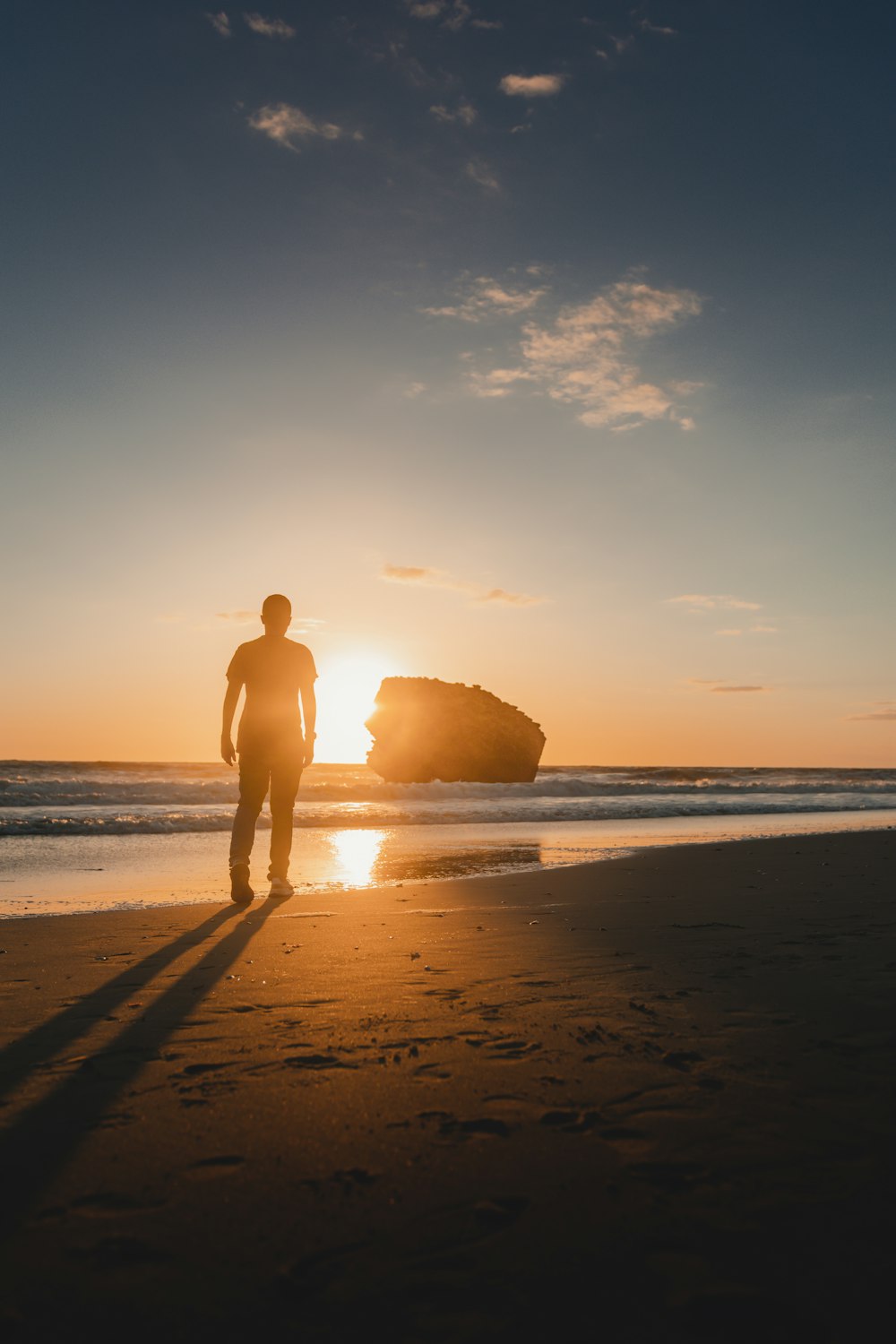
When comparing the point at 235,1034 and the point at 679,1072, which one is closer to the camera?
the point at 679,1072

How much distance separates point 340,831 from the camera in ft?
47.3

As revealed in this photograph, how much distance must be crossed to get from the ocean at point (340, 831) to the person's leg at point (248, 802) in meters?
0.54

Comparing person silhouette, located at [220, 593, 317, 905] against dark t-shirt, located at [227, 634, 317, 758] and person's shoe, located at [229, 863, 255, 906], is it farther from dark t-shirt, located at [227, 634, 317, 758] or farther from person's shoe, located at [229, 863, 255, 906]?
person's shoe, located at [229, 863, 255, 906]

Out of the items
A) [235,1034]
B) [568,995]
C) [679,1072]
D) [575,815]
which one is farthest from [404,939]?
[575,815]

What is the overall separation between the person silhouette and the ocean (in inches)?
30.5

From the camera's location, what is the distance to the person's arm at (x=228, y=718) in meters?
6.92

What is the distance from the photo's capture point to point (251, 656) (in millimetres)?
7238

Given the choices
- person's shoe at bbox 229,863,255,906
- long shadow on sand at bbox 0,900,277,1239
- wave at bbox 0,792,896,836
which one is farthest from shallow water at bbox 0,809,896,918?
long shadow on sand at bbox 0,900,277,1239

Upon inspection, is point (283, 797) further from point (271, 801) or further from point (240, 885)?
point (240, 885)

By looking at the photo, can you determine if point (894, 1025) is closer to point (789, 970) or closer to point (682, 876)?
point (789, 970)

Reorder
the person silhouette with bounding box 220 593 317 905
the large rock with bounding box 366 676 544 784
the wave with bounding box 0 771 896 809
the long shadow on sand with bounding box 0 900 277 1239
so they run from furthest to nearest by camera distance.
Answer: the large rock with bounding box 366 676 544 784 < the wave with bounding box 0 771 896 809 < the person silhouette with bounding box 220 593 317 905 < the long shadow on sand with bounding box 0 900 277 1239

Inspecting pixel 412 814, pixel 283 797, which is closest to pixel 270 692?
pixel 283 797

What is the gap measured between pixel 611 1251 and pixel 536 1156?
0.39 meters

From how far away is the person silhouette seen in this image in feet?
23.3
